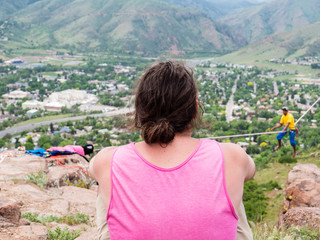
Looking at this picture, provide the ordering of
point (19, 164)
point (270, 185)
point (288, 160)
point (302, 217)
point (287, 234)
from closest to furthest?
1. point (287, 234)
2. point (302, 217)
3. point (19, 164)
4. point (270, 185)
5. point (288, 160)

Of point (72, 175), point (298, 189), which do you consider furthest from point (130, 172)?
point (298, 189)

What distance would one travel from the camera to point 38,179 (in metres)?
3.79

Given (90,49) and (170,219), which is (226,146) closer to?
(170,219)

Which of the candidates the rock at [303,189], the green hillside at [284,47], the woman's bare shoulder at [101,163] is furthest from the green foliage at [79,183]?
the green hillside at [284,47]

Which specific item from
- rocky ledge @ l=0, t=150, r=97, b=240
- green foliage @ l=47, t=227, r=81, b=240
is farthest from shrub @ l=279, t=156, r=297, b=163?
green foliage @ l=47, t=227, r=81, b=240

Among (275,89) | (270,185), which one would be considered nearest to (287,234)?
(270,185)

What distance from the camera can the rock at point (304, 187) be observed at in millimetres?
4047

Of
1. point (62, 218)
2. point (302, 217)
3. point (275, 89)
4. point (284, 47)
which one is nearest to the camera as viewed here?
point (302, 217)

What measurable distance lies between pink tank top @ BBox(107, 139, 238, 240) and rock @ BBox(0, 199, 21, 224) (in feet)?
5.48

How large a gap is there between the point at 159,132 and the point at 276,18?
521 ft

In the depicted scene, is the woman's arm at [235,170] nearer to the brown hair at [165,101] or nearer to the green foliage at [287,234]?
the brown hair at [165,101]

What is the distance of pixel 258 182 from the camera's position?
742cm

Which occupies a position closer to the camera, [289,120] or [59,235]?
[59,235]

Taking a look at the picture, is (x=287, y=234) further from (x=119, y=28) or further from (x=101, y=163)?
(x=119, y=28)
